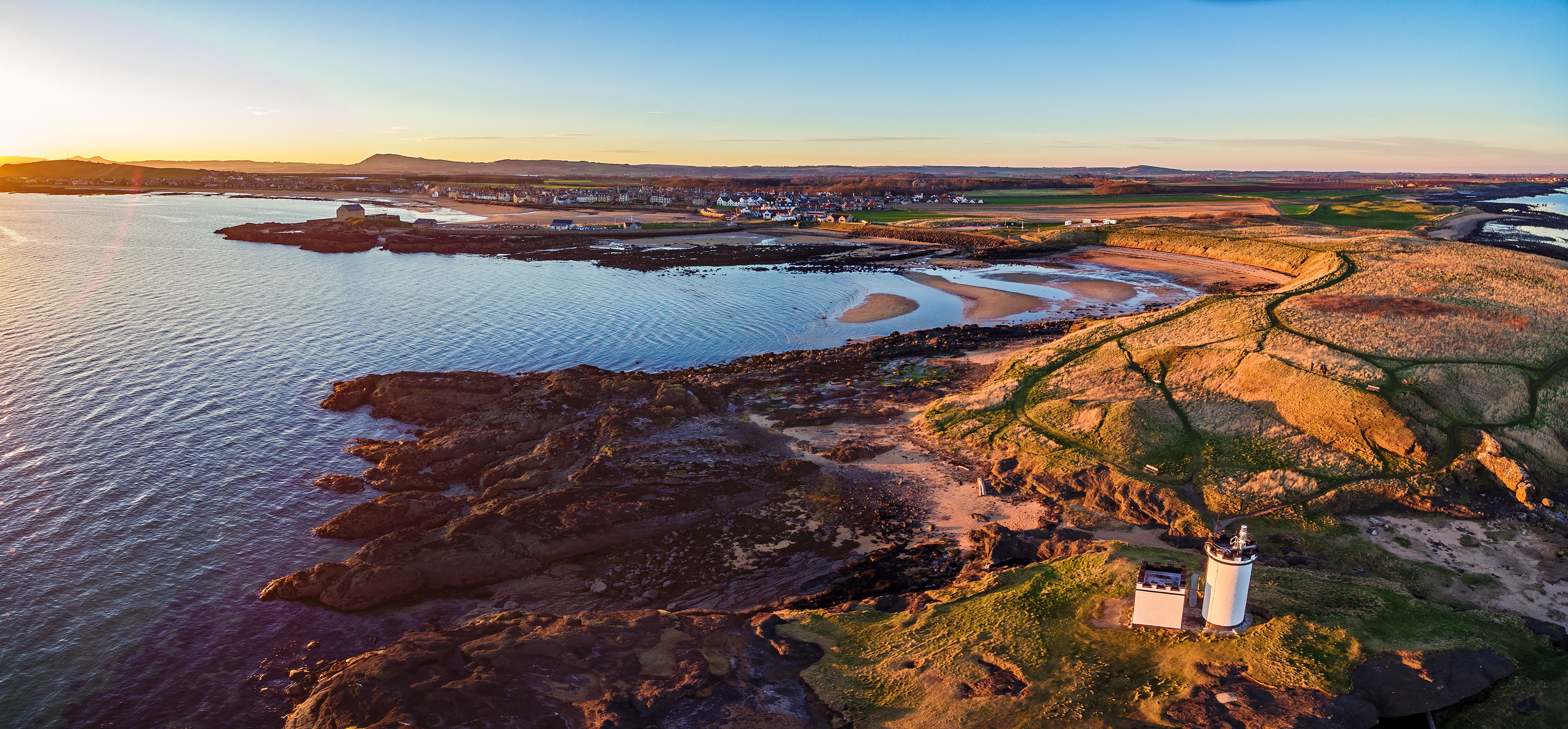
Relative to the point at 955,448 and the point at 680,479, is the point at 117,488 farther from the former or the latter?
the point at 955,448

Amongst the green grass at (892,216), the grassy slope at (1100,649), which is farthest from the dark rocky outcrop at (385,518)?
the green grass at (892,216)

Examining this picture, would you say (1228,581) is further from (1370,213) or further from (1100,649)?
(1370,213)

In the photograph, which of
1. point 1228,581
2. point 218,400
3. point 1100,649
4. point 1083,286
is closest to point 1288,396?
point 1228,581

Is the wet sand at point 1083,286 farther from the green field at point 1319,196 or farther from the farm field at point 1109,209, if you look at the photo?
the green field at point 1319,196

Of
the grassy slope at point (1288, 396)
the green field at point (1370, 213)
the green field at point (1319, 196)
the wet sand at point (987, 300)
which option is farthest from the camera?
the green field at point (1319, 196)

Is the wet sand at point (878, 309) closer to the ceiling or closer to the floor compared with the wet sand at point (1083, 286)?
closer to the floor

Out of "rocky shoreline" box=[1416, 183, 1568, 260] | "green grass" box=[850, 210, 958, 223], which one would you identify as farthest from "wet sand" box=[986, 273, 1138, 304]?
"green grass" box=[850, 210, 958, 223]

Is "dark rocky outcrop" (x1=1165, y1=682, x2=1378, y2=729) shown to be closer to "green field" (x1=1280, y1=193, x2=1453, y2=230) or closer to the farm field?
"green field" (x1=1280, y1=193, x2=1453, y2=230)
